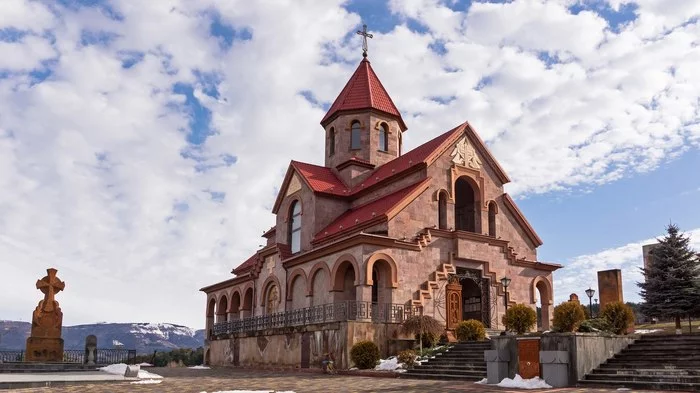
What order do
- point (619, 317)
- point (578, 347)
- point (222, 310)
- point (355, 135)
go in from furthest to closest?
point (222, 310)
point (355, 135)
point (619, 317)
point (578, 347)

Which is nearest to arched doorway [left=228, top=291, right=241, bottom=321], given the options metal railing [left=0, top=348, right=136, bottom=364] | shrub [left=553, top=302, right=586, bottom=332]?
metal railing [left=0, top=348, right=136, bottom=364]

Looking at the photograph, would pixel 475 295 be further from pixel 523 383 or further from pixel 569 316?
pixel 523 383

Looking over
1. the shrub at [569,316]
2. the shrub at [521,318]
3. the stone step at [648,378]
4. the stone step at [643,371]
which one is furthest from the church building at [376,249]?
the stone step at [648,378]

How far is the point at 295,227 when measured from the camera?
35062mm

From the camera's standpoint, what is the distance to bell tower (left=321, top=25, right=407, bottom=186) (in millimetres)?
36219

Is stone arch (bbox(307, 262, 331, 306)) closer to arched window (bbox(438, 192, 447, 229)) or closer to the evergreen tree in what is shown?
arched window (bbox(438, 192, 447, 229))

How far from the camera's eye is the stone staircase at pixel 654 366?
14344 millimetres

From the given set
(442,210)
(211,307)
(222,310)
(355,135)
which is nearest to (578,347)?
(442,210)

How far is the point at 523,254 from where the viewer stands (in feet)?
106

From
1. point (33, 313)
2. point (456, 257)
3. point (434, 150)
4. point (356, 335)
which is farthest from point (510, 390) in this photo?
point (33, 313)

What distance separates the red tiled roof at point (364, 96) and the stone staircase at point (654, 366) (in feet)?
74.1

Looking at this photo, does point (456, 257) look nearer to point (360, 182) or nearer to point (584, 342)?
point (360, 182)

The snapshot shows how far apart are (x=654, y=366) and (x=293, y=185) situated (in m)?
23.3

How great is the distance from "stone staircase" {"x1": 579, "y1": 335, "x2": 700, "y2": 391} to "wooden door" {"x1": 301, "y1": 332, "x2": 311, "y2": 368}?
12971mm
